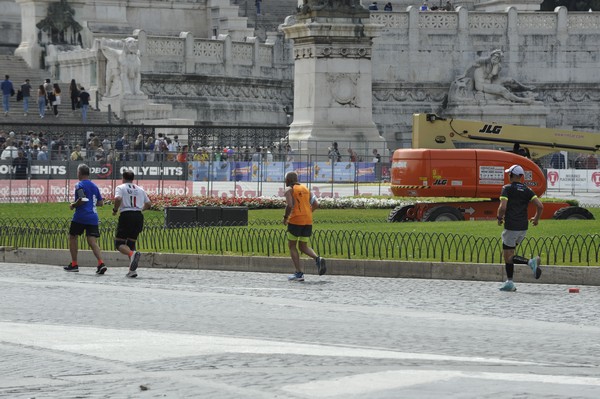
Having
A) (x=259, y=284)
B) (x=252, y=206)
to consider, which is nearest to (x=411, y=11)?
(x=252, y=206)

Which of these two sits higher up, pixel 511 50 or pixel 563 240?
pixel 511 50

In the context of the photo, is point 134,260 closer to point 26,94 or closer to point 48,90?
point 26,94

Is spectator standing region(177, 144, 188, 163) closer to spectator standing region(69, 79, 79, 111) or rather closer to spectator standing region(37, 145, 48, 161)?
spectator standing region(37, 145, 48, 161)

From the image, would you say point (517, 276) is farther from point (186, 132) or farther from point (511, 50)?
point (511, 50)

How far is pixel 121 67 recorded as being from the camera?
61031 millimetres

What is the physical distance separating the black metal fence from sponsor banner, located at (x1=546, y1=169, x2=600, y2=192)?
71.3 feet

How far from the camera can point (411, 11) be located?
72.1 metres

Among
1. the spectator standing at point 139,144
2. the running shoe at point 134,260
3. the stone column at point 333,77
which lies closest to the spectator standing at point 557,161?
the stone column at point 333,77

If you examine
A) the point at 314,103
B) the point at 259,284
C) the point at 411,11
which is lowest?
the point at 259,284

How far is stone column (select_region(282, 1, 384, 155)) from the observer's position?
155ft

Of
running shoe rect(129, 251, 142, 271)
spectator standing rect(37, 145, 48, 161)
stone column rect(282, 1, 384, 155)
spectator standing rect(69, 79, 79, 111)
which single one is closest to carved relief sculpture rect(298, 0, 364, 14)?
stone column rect(282, 1, 384, 155)

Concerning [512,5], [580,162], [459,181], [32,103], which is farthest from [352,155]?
[512,5]

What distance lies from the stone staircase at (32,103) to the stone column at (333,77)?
11476mm

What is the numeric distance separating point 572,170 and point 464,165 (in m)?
18.5
